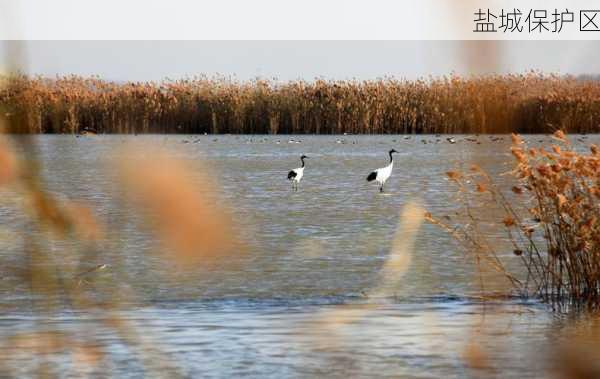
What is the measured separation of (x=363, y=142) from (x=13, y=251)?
24796 millimetres

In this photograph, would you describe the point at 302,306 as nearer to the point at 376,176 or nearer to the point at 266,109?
the point at 376,176

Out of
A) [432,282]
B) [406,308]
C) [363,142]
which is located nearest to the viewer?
[406,308]

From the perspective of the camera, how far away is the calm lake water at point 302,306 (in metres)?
4.29

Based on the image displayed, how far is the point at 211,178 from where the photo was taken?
66.2ft

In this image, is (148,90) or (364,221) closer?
(364,221)

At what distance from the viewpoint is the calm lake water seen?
4.29m

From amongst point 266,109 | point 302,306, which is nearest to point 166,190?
point 302,306

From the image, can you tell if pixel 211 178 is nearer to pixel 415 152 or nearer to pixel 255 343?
pixel 415 152

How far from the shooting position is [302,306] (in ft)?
20.6

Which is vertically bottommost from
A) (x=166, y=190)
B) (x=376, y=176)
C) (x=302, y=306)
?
(x=376, y=176)

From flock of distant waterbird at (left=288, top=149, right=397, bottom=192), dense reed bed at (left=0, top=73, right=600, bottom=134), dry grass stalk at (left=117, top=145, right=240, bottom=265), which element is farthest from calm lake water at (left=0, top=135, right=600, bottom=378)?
dense reed bed at (left=0, top=73, right=600, bottom=134)

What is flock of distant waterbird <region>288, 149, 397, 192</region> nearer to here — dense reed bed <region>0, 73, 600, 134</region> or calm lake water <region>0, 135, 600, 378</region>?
calm lake water <region>0, 135, 600, 378</region>

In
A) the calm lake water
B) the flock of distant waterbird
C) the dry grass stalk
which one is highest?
the dry grass stalk
